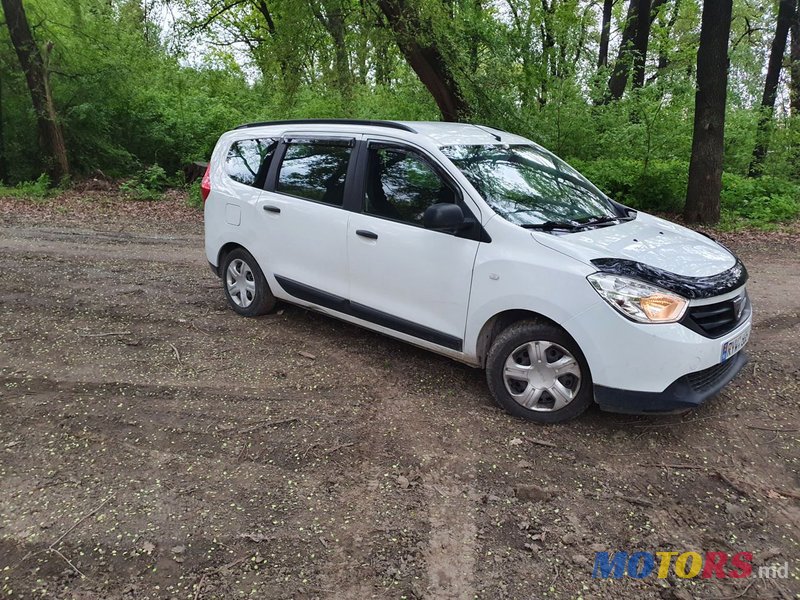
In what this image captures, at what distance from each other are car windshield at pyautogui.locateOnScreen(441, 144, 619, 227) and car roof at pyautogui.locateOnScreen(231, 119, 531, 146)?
0.11 metres

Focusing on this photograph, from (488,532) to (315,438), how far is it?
130cm

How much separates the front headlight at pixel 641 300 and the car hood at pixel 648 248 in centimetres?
22

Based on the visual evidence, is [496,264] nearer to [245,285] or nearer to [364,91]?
[245,285]

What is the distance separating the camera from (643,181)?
11117 millimetres

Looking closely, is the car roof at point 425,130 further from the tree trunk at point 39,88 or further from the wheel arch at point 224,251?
the tree trunk at point 39,88

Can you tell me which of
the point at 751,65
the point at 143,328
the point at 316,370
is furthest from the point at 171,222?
the point at 751,65

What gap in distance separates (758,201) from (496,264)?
9737mm

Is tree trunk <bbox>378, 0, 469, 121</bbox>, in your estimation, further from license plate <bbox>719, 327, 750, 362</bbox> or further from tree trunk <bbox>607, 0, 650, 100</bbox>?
license plate <bbox>719, 327, 750, 362</bbox>

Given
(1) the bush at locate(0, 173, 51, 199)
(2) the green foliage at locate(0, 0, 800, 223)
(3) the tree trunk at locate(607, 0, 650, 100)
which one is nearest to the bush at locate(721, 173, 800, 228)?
(2) the green foliage at locate(0, 0, 800, 223)

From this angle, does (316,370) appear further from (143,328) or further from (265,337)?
(143,328)

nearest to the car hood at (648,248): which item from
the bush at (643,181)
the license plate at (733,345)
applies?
the license plate at (733,345)

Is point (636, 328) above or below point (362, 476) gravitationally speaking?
above

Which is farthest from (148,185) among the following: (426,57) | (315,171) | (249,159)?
(315,171)

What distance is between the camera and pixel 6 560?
265 cm
